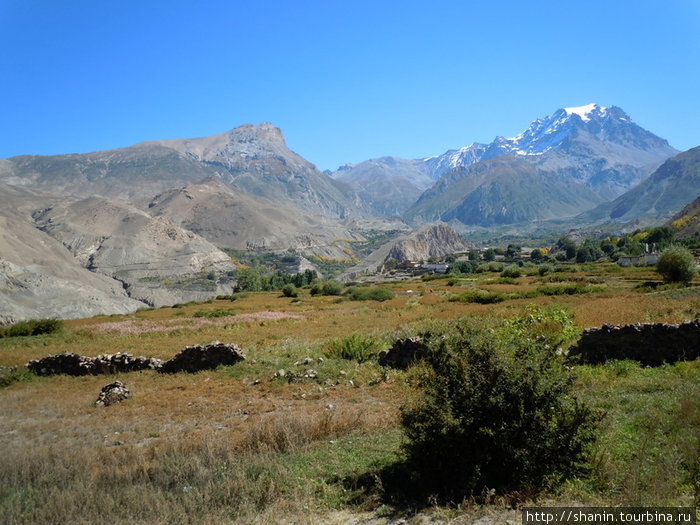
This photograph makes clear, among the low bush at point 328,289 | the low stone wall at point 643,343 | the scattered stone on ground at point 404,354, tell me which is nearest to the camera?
the low stone wall at point 643,343

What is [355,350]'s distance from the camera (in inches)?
739

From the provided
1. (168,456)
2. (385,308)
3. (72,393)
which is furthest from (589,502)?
(385,308)

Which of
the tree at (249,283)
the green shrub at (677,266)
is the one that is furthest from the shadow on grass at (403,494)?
the tree at (249,283)

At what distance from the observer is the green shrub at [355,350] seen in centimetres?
1852

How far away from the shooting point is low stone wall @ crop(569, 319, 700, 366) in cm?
1387

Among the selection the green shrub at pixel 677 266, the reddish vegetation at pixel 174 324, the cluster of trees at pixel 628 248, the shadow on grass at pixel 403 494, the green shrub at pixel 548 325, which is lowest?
the reddish vegetation at pixel 174 324

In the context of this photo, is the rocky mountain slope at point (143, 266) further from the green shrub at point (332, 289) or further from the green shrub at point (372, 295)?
the green shrub at point (372, 295)

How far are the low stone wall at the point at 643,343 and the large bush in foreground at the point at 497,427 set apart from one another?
780 centimetres

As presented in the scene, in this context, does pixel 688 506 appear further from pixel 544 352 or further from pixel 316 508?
pixel 316 508

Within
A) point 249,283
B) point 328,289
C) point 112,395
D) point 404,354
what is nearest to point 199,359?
point 112,395

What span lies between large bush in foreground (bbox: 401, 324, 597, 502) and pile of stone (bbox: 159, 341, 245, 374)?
1340 centimetres

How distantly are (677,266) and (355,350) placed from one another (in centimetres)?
4370

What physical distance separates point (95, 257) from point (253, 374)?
196 m

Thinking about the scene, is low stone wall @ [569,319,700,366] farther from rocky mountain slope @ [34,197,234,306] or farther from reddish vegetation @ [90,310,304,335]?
rocky mountain slope @ [34,197,234,306]
